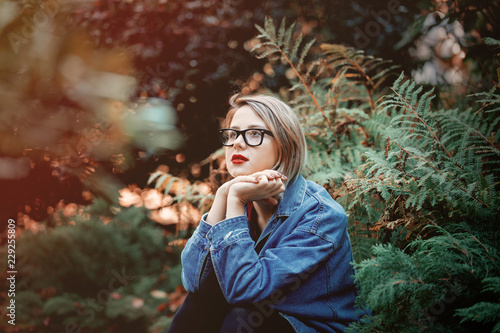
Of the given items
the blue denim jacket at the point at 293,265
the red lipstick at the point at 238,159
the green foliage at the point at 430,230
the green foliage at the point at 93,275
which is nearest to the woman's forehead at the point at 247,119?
the red lipstick at the point at 238,159

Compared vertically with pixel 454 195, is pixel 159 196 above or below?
below

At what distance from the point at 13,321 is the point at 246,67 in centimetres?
279

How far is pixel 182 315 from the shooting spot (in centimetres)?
173

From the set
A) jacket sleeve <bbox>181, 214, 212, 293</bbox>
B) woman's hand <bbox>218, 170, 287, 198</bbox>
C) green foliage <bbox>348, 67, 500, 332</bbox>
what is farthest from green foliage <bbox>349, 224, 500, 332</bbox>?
jacket sleeve <bbox>181, 214, 212, 293</bbox>

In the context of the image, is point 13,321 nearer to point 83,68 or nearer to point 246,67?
point 83,68

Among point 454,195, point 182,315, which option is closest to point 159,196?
point 182,315

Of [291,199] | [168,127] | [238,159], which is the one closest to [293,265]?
[291,199]

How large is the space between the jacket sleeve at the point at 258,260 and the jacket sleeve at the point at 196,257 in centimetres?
9

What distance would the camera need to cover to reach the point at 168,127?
251cm

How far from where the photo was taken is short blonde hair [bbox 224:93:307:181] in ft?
5.87

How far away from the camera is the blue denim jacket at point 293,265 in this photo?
1479 millimetres

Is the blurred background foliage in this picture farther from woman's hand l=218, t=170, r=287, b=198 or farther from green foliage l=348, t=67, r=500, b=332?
woman's hand l=218, t=170, r=287, b=198

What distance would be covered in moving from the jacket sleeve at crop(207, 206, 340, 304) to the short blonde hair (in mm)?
313

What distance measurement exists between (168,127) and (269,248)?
1230 millimetres
